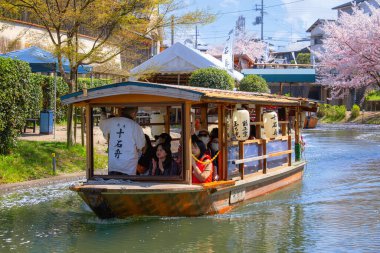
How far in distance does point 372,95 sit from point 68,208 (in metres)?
46.0

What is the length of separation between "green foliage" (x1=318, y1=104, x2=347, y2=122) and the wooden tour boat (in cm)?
3606

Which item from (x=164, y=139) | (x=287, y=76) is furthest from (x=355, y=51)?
(x=164, y=139)

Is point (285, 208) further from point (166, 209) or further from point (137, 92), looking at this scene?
point (137, 92)

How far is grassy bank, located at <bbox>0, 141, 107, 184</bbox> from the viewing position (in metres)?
15.3

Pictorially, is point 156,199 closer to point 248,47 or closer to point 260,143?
point 260,143

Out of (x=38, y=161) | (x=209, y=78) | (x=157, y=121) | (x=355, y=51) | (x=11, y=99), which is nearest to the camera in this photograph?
(x=157, y=121)

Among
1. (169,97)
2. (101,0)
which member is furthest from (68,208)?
(101,0)

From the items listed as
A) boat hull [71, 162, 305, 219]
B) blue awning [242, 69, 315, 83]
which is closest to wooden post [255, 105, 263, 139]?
boat hull [71, 162, 305, 219]

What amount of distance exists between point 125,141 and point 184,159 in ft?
3.84

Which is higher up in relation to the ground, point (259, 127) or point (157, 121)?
point (157, 121)

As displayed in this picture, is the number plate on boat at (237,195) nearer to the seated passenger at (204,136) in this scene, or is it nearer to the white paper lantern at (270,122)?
the seated passenger at (204,136)

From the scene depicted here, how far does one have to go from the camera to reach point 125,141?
11469mm

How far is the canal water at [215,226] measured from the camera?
32.4 ft

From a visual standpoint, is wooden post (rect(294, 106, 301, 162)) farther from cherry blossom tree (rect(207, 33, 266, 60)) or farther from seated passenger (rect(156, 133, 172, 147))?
cherry blossom tree (rect(207, 33, 266, 60))
